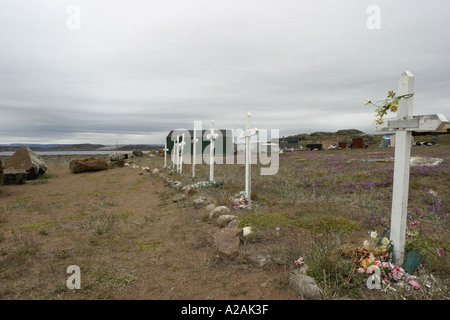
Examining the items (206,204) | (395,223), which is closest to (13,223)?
(206,204)

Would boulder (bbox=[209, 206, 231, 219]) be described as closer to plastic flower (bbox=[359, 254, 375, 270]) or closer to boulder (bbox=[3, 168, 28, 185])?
plastic flower (bbox=[359, 254, 375, 270])

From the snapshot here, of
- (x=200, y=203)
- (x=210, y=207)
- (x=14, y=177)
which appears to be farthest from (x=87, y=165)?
(x=210, y=207)

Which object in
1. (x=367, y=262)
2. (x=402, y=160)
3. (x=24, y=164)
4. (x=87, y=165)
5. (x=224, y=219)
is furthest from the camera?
(x=87, y=165)

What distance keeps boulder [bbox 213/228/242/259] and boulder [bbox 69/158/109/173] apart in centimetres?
1651

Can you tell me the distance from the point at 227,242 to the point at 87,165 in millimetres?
16893

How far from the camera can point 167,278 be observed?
11.3 ft

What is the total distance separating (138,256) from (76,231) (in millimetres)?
2303

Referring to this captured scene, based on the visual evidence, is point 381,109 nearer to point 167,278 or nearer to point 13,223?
point 167,278

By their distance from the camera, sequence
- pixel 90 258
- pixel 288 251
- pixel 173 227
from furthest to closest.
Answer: pixel 173 227 → pixel 90 258 → pixel 288 251

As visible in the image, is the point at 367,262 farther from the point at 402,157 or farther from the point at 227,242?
the point at 227,242

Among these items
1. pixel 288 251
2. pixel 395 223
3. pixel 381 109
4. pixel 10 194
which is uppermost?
pixel 381 109

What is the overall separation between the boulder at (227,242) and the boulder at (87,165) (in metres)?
16.5

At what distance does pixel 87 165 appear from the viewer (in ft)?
59.2
